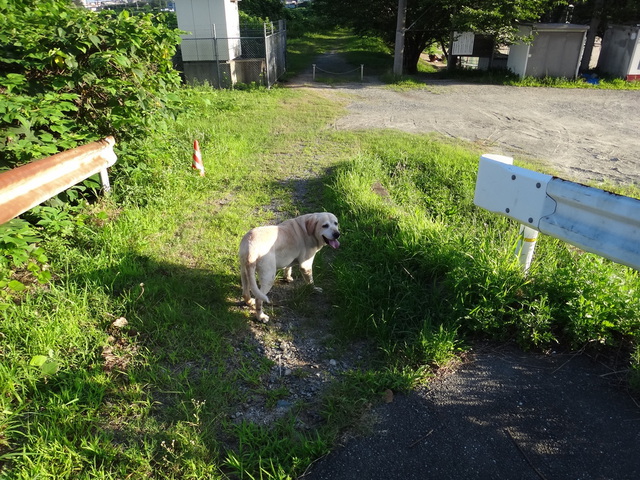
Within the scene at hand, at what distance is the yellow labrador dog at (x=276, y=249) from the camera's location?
12.1 feet

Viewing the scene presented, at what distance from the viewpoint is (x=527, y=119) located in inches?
497

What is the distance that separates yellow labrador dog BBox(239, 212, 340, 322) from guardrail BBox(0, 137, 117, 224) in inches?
60.8

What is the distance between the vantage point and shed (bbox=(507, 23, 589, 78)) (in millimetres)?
18641

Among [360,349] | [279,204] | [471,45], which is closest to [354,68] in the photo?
[471,45]

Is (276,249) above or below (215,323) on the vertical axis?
above

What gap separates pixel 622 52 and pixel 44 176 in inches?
928

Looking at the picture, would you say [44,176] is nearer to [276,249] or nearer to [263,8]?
[276,249]

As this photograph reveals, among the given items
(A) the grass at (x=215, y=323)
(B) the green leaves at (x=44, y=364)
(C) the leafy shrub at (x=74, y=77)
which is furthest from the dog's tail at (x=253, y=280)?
(C) the leafy shrub at (x=74, y=77)

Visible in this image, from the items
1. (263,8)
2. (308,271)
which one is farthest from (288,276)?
(263,8)

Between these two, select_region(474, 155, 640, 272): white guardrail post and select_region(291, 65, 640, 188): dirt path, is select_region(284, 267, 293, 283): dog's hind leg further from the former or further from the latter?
select_region(291, 65, 640, 188): dirt path

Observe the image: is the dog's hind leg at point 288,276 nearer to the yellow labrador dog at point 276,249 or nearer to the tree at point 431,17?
the yellow labrador dog at point 276,249

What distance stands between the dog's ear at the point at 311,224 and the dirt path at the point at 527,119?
563cm


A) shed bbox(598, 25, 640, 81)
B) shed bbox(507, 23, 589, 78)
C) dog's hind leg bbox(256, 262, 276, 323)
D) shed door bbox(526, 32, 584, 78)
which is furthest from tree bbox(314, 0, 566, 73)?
dog's hind leg bbox(256, 262, 276, 323)

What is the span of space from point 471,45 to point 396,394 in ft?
76.0
